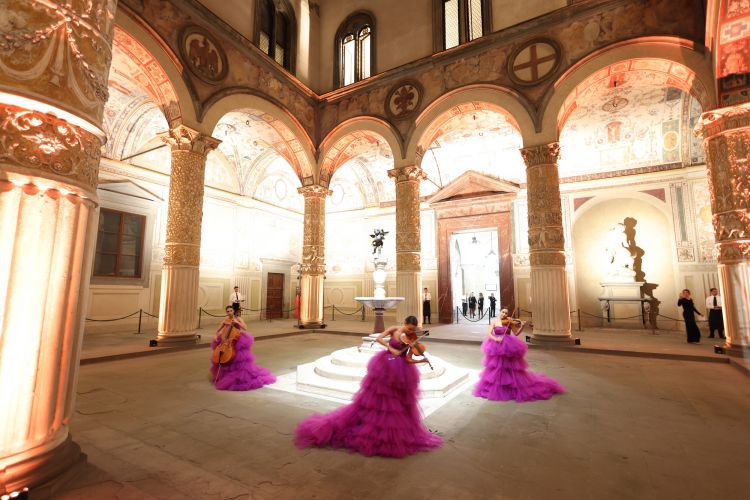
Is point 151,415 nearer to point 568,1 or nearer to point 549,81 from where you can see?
point 549,81

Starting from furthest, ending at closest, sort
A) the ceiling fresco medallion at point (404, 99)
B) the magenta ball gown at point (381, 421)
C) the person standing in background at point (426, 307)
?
1. the person standing in background at point (426, 307)
2. the ceiling fresco medallion at point (404, 99)
3. the magenta ball gown at point (381, 421)

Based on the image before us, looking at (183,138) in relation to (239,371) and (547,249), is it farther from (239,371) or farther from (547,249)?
(547,249)

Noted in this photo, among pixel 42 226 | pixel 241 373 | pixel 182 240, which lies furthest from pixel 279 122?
pixel 42 226

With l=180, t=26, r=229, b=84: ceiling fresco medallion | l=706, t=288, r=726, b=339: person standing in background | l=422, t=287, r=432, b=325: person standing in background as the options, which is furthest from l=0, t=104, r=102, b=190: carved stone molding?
l=706, t=288, r=726, b=339: person standing in background

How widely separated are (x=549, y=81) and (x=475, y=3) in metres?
3.97

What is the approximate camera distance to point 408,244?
34.0ft

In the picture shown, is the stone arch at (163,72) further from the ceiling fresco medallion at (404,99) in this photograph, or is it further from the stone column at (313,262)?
the ceiling fresco medallion at (404,99)

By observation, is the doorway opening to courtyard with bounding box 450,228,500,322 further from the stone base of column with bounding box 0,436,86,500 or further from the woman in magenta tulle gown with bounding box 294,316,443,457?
the stone base of column with bounding box 0,436,86,500

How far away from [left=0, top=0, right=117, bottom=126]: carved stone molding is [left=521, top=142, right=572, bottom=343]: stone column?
8.31 m

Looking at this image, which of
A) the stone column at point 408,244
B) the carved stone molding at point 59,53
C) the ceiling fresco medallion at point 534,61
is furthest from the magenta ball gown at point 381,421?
the ceiling fresco medallion at point 534,61

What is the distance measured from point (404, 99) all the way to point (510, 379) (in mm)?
9059

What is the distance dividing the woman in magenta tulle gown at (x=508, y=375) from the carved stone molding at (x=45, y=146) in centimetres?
448

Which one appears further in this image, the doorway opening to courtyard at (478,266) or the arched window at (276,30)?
the doorway opening to courtyard at (478,266)

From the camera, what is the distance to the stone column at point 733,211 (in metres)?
6.46
